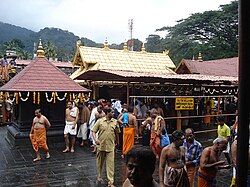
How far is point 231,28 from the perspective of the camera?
31.6m

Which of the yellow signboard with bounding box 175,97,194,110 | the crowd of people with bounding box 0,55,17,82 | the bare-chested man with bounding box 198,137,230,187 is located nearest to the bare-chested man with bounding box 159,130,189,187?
the bare-chested man with bounding box 198,137,230,187

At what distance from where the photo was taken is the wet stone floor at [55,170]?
6.34 metres

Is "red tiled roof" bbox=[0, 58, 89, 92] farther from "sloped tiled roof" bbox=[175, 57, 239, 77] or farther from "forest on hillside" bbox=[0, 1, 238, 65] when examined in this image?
"forest on hillside" bbox=[0, 1, 238, 65]

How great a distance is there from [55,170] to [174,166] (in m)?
4.24

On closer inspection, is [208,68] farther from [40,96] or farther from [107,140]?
[107,140]

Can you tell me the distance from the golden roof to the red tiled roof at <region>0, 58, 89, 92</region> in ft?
20.3

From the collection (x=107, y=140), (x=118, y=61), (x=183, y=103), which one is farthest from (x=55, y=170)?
(x=118, y=61)

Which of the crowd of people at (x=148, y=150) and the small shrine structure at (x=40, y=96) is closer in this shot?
the crowd of people at (x=148, y=150)

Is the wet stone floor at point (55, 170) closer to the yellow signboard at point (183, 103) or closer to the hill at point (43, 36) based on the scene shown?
the yellow signboard at point (183, 103)

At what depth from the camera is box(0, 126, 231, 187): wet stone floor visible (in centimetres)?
634

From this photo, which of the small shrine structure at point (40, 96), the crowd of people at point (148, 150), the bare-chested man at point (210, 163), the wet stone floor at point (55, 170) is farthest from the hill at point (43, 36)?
the bare-chested man at point (210, 163)

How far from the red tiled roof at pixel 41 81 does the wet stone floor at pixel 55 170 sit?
2.25 meters

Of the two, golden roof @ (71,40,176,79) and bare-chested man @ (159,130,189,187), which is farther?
golden roof @ (71,40,176,79)

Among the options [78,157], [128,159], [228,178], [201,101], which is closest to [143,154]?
[128,159]
